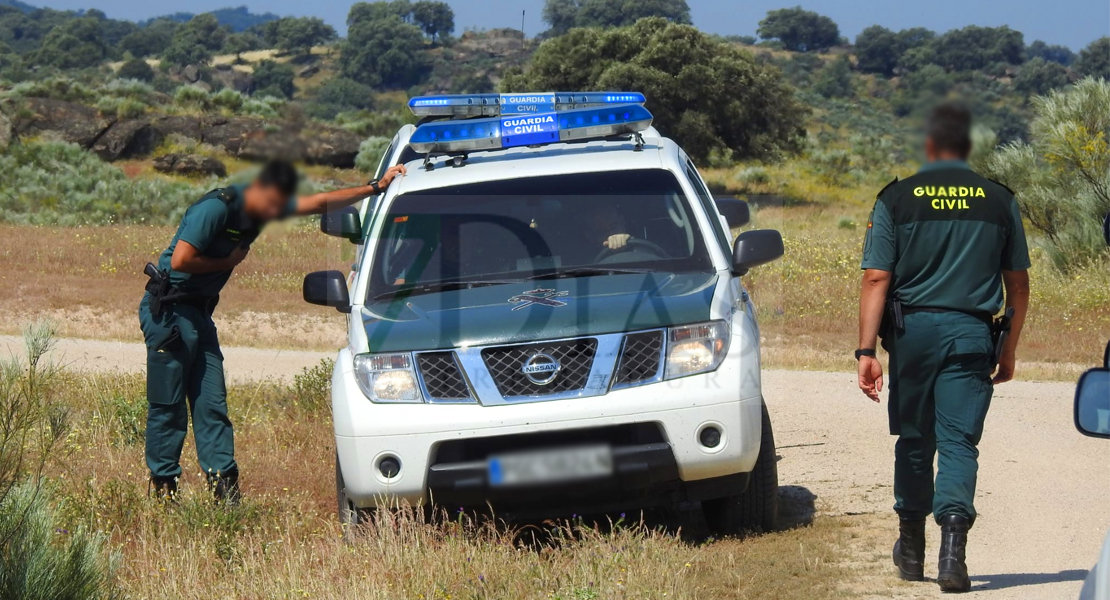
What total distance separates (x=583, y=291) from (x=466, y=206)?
0.94m

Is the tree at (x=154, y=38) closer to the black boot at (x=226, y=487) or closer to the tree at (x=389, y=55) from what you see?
the tree at (x=389, y=55)

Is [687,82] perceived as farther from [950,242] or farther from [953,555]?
[953,555]

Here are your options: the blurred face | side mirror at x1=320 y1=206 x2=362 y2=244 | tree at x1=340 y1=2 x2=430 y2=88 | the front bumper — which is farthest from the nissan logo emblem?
the blurred face

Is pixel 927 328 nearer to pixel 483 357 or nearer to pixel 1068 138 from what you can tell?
pixel 483 357

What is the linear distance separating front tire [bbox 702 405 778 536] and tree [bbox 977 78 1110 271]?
9.47 meters

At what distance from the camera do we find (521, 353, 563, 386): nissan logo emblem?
201 inches

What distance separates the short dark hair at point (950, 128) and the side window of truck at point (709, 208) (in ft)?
11.0

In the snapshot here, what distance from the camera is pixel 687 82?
3450cm

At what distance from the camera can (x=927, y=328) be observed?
4711 millimetres

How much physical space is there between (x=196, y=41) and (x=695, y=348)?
10.3 feet

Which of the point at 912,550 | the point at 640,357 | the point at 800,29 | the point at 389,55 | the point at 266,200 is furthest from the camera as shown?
the point at 800,29

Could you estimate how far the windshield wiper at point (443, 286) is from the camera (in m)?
5.88

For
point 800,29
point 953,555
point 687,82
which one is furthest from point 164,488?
point 687,82

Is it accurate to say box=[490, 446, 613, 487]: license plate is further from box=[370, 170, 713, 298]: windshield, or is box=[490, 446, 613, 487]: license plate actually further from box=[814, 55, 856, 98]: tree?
box=[814, 55, 856, 98]: tree
